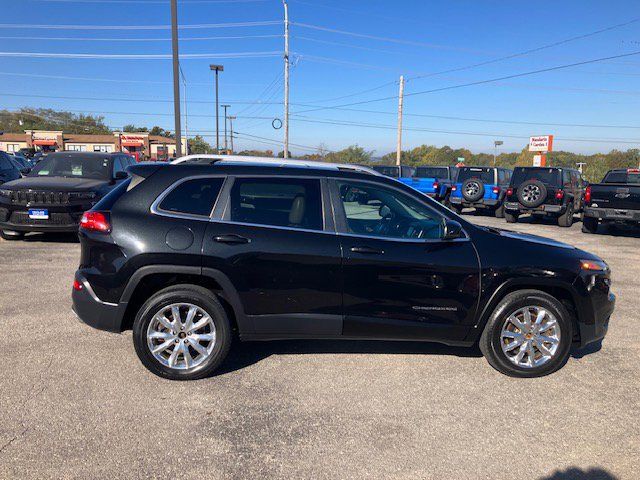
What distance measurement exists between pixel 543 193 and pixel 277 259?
13.0m

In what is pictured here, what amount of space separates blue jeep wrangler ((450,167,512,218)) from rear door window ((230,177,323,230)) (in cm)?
1341

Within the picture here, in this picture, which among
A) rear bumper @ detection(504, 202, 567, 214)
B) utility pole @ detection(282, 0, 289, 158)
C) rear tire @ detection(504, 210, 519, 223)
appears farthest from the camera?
utility pole @ detection(282, 0, 289, 158)

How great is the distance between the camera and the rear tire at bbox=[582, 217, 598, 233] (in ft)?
43.7

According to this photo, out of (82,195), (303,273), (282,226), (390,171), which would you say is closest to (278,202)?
(282,226)

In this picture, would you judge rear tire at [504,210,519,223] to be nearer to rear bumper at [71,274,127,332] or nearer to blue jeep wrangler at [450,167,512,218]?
blue jeep wrangler at [450,167,512,218]

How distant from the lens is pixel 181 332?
147 inches

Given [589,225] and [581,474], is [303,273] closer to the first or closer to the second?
[581,474]

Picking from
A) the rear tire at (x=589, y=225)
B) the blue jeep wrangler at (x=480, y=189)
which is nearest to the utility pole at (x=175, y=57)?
the blue jeep wrangler at (x=480, y=189)

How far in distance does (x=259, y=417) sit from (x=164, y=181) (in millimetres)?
2006

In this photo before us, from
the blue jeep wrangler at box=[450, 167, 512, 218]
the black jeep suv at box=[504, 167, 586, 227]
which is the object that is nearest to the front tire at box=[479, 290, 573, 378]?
the black jeep suv at box=[504, 167, 586, 227]

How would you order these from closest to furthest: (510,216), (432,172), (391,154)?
(510,216), (432,172), (391,154)

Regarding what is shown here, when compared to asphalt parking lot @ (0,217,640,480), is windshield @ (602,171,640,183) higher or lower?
higher

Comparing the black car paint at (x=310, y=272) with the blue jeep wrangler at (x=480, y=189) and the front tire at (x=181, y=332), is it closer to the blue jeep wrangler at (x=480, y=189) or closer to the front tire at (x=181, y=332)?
the front tire at (x=181, y=332)

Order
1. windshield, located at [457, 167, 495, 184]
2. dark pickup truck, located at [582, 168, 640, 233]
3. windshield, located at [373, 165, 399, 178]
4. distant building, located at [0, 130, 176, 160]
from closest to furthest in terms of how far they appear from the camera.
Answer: dark pickup truck, located at [582, 168, 640, 233], windshield, located at [457, 167, 495, 184], windshield, located at [373, 165, 399, 178], distant building, located at [0, 130, 176, 160]
